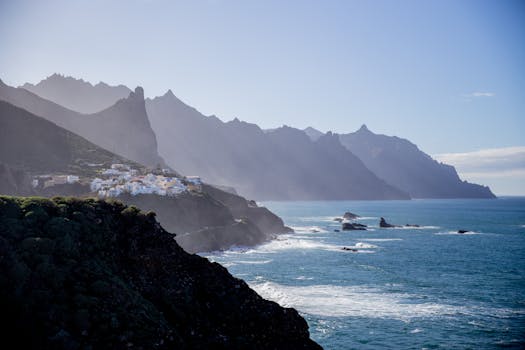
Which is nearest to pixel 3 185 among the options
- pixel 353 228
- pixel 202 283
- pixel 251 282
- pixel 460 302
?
pixel 251 282

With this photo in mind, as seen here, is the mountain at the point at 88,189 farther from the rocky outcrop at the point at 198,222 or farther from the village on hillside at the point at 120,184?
the village on hillside at the point at 120,184

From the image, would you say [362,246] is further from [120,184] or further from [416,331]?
[120,184]

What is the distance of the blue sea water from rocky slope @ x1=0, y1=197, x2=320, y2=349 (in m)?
14.1

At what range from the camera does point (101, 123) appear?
18950 cm

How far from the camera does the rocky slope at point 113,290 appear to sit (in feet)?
49.9

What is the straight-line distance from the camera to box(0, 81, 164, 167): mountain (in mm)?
175625

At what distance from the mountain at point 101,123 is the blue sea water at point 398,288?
11726 cm

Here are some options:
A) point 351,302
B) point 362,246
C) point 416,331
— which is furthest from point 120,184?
point 416,331

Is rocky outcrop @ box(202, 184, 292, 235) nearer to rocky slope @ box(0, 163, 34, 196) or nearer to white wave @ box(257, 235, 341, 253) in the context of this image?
white wave @ box(257, 235, 341, 253)

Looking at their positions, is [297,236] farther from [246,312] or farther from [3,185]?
[246,312]

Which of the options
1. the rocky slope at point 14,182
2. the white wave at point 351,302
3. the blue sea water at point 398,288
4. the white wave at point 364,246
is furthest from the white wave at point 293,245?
the rocky slope at point 14,182

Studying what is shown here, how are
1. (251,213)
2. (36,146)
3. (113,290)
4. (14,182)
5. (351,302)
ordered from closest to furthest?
(113,290) < (351,302) < (14,182) < (36,146) < (251,213)

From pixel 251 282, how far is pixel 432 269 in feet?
96.9

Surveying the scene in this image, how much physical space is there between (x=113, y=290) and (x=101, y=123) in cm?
18790
